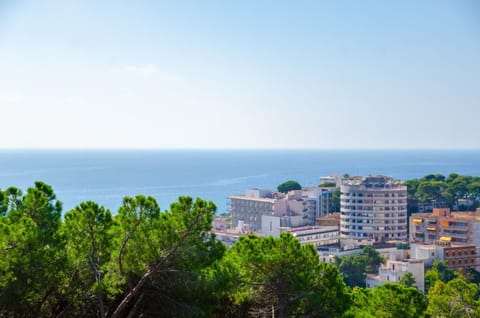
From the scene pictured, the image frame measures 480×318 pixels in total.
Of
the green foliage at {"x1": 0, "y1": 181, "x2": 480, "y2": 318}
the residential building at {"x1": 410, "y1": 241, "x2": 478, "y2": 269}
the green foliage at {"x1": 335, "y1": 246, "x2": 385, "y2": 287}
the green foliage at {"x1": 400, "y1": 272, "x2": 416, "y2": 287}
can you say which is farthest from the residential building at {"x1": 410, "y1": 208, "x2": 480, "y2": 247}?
the green foliage at {"x1": 0, "y1": 181, "x2": 480, "y2": 318}

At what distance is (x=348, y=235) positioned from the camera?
1684 inches

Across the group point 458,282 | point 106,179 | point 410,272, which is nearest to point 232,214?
point 410,272

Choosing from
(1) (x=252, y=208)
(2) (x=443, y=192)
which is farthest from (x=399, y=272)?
(1) (x=252, y=208)

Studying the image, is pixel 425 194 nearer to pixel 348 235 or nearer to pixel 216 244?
pixel 348 235

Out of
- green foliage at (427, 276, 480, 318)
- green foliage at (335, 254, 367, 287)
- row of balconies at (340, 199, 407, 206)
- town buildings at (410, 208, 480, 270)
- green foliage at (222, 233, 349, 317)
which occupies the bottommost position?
green foliage at (335, 254, 367, 287)

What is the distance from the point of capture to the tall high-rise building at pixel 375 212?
140 feet

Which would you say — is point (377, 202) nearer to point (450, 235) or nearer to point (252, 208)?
point (450, 235)

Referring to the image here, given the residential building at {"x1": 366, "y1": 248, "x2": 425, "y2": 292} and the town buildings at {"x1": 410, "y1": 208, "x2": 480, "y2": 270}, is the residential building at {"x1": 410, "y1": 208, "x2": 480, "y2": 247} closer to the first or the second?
the town buildings at {"x1": 410, "y1": 208, "x2": 480, "y2": 270}

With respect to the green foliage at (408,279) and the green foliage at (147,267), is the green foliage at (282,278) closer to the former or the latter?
the green foliage at (147,267)

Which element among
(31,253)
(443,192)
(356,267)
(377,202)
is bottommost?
(356,267)

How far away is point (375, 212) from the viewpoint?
42.7 meters

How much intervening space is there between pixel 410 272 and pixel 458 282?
18723 mm

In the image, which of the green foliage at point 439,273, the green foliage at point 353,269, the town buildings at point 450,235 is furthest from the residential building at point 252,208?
the green foliage at point 439,273

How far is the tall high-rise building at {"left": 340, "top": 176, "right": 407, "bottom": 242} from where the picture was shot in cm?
4266
